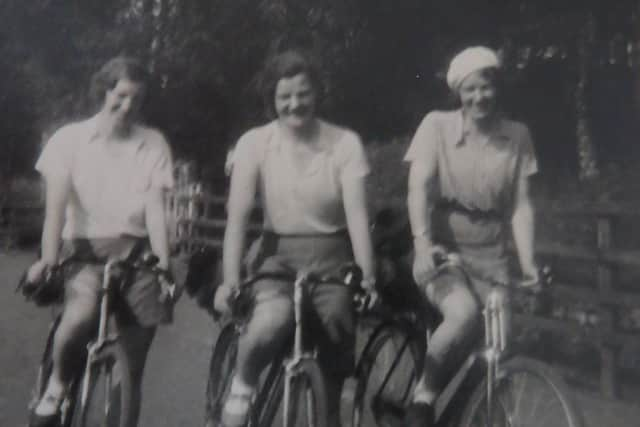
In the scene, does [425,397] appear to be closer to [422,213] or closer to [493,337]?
[493,337]

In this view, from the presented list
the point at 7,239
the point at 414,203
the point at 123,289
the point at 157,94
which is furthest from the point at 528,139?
the point at 7,239

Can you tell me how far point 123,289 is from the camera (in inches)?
131

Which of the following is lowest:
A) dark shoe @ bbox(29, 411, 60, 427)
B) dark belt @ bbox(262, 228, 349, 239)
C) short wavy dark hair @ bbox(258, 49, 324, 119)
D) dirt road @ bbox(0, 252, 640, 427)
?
dirt road @ bbox(0, 252, 640, 427)

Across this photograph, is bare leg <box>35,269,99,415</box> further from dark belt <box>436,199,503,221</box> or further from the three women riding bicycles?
dark belt <box>436,199,503,221</box>

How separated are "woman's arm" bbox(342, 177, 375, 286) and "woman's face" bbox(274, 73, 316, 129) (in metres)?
0.30

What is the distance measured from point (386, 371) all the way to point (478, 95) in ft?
4.34

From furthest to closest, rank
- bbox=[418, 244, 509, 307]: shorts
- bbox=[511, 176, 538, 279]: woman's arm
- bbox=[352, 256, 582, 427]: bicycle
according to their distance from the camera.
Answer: bbox=[511, 176, 538, 279]: woman's arm
bbox=[418, 244, 509, 307]: shorts
bbox=[352, 256, 582, 427]: bicycle

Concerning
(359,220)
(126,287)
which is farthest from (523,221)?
(126,287)

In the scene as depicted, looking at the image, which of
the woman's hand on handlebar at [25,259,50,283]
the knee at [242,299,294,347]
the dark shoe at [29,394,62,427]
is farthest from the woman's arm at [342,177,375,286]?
the dark shoe at [29,394,62,427]

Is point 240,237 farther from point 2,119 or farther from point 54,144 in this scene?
point 2,119

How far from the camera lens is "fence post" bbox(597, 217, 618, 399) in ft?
16.4

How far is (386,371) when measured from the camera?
3.69 metres

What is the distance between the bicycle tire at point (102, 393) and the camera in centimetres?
325

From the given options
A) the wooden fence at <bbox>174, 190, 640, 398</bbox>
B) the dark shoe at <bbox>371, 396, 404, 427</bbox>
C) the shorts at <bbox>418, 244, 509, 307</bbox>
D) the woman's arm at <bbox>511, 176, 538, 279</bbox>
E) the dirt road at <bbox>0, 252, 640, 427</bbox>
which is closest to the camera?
the shorts at <bbox>418, 244, 509, 307</bbox>
